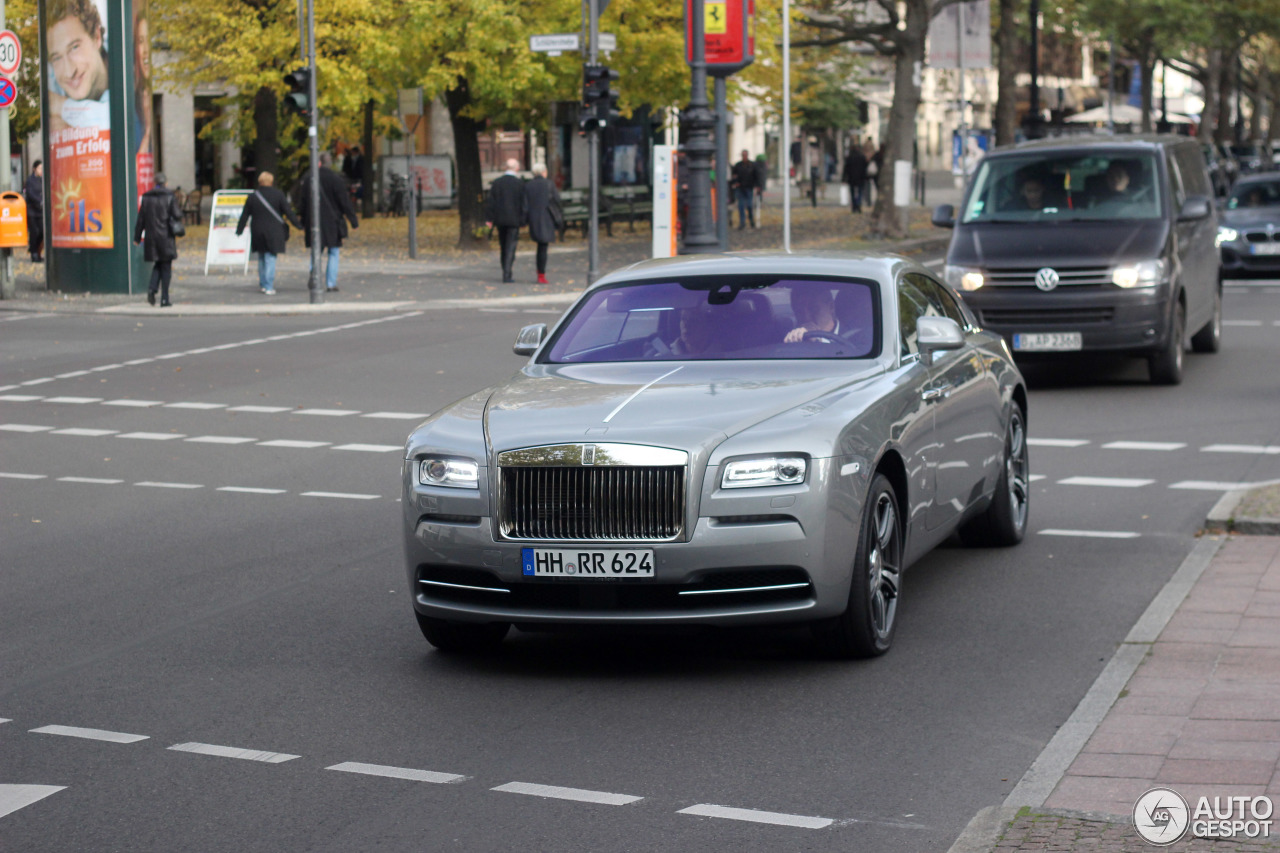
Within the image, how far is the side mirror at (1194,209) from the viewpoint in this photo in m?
16.2

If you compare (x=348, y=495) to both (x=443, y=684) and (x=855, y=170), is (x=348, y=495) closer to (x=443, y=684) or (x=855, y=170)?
(x=443, y=684)

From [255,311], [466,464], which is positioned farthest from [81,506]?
[255,311]

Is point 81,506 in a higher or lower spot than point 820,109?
lower

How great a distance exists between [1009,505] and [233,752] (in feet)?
15.2

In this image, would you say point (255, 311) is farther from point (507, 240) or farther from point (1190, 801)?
point (1190, 801)

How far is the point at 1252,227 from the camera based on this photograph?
29109mm

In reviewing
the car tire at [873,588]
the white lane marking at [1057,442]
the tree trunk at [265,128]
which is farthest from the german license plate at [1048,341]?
the tree trunk at [265,128]

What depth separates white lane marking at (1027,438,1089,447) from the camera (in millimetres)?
13030

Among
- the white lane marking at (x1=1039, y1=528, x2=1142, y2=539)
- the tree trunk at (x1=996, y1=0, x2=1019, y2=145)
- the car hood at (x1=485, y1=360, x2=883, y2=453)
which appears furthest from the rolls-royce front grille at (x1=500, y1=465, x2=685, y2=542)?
the tree trunk at (x1=996, y1=0, x2=1019, y2=145)

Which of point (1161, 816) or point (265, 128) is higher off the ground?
point (265, 128)

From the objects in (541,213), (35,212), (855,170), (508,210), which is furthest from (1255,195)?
(35,212)

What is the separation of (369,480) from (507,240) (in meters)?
18.1

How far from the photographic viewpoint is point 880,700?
21.4 ft

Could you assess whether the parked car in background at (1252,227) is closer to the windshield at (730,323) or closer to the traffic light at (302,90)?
the traffic light at (302,90)
